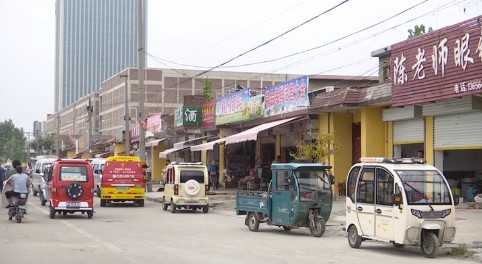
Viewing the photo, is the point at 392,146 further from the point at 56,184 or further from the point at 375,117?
the point at 56,184

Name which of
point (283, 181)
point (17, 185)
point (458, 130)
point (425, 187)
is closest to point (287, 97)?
point (458, 130)

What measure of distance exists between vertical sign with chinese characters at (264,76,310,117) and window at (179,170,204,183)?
606 cm

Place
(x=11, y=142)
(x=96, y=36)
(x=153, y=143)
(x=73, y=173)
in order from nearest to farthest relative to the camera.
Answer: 1. (x=73, y=173)
2. (x=96, y=36)
3. (x=153, y=143)
4. (x=11, y=142)

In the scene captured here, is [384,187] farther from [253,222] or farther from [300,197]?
[253,222]

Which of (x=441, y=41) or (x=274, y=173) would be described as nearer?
(x=274, y=173)

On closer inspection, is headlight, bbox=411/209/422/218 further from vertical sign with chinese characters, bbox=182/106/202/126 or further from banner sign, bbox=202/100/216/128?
vertical sign with chinese characters, bbox=182/106/202/126

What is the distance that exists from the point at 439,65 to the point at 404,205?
26.9ft

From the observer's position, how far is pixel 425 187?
13750 mm

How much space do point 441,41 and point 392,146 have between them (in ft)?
24.8

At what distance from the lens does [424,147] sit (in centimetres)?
2420

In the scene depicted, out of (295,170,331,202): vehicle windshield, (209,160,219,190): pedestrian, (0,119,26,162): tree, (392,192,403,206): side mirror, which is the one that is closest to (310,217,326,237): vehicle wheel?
(295,170,331,202): vehicle windshield

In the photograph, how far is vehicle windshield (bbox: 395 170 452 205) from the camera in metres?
13.6

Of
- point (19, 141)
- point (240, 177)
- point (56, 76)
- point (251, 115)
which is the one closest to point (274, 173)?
point (251, 115)

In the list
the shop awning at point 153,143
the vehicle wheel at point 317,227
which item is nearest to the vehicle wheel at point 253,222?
the vehicle wheel at point 317,227
